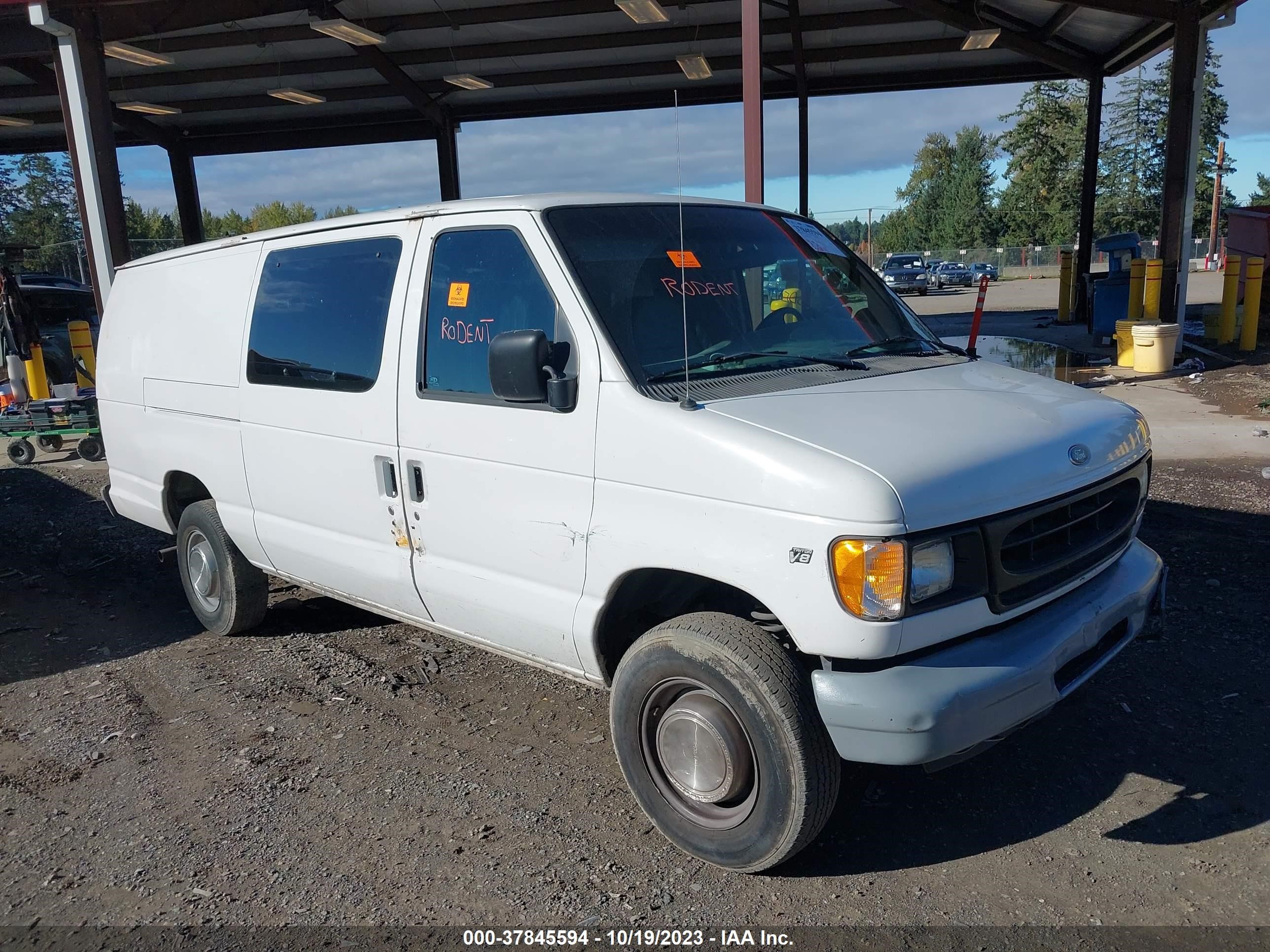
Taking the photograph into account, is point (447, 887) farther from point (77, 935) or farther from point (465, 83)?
point (465, 83)

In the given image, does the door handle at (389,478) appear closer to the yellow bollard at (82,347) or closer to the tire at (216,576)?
the tire at (216,576)

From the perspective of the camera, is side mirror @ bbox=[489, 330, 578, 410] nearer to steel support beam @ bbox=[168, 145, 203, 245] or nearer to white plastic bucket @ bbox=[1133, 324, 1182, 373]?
white plastic bucket @ bbox=[1133, 324, 1182, 373]

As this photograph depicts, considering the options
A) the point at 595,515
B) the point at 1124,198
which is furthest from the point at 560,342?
the point at 1124,198

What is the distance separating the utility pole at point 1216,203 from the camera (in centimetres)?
4982

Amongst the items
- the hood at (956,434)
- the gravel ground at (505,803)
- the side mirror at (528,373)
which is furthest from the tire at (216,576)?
the hood at (956,434)

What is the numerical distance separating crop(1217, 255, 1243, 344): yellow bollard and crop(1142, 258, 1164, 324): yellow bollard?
1713 millimetres

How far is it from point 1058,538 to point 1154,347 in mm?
11238

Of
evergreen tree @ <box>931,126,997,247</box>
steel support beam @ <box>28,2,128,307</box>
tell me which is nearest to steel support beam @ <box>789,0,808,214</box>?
steel support beam @ <box>28,2,128,307</box>

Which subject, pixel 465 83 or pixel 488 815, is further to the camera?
pixel 465 83

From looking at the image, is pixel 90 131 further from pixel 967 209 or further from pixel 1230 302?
pixel 967 209

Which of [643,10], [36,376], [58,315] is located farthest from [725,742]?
[58,315]

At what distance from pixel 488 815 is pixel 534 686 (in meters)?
1.11

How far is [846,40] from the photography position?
53.6 feet

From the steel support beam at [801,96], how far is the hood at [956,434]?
12643 millimetres
